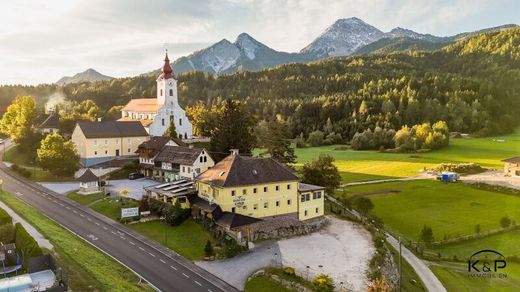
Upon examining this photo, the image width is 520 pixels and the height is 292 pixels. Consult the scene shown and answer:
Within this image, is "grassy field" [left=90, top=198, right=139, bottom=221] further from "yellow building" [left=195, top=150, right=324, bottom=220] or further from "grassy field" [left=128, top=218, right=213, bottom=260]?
"yellow building" [left=195, top=150, right=324, bottom=220]

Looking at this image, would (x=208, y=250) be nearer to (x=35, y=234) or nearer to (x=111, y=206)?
(x=35, y=234)

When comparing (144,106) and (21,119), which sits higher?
(144,106)

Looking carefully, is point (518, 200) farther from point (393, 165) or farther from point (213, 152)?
point (213, 152)

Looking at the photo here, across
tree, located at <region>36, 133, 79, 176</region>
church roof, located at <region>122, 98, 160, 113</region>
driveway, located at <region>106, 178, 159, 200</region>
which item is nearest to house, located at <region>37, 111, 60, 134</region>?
church roof, located at <region>122, 98, 160, 113</region>

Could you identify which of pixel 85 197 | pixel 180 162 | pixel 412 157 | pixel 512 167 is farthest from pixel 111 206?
pixel 412 157

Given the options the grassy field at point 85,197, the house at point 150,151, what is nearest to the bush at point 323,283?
the grassy field at point 85,197

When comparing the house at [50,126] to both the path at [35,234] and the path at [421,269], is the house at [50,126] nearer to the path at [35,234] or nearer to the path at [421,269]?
the path at [35,234]
